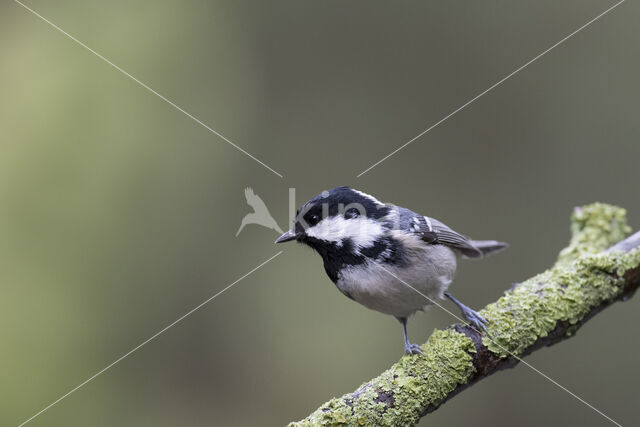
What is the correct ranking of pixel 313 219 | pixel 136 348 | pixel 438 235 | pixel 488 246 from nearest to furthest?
pixel 313 219 → pixel 438 235 → pixel 488 246 → pixel 136 348

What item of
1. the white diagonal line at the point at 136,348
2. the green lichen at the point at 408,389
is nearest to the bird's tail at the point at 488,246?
the green lichen at the point at 408,389

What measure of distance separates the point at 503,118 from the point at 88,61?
11.4 feet

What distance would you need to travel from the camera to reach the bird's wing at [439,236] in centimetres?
260

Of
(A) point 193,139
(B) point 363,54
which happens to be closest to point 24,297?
(A) point 193,139

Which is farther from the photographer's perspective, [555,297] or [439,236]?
[439,236]

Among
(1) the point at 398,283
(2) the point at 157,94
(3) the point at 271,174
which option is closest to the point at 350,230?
(1) the point at 398,283

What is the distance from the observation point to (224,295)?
190 inches

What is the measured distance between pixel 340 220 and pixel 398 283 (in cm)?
35

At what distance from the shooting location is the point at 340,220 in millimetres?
2484

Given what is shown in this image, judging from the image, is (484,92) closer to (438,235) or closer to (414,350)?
(438,235)

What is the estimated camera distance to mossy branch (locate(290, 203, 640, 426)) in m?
2.06

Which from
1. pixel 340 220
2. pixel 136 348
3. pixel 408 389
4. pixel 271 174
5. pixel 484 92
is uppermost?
pixel 484 92

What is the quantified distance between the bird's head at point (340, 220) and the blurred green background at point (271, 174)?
85.7 inches

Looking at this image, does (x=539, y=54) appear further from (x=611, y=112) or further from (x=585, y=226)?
(x=585, y=226)
